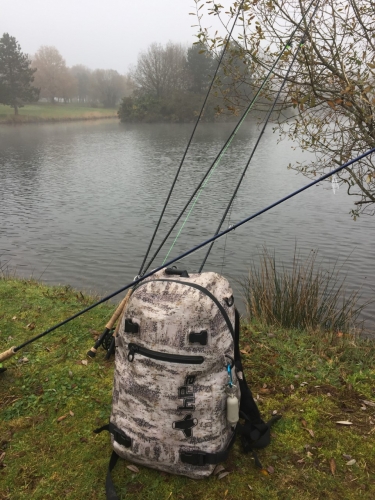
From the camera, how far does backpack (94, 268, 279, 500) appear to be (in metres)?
2.65

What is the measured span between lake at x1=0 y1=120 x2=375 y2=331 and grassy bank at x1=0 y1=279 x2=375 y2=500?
4065 mm

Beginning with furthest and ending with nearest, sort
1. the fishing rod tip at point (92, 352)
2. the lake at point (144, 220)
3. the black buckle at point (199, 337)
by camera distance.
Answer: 1. the lake at point (144, 220)
2. the fishing rod tip at point (92, 352)
3. the black buckle at point (199, 337)

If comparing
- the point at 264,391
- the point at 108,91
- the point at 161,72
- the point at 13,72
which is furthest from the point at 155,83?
the point at 264,391

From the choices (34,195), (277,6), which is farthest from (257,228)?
(34,195)

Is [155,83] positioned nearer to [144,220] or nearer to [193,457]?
[144,220]

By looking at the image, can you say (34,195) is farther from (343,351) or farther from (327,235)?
(343,351)

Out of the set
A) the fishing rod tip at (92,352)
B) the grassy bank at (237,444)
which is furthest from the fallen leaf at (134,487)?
the fishing rod tip at (92,352)

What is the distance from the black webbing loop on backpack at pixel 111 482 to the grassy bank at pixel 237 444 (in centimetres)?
7

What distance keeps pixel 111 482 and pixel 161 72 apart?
79.6 metres

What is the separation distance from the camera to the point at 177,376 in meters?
2.66

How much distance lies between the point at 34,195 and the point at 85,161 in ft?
32.9

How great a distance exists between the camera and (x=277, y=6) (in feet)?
17.5

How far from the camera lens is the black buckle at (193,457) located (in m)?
2.76

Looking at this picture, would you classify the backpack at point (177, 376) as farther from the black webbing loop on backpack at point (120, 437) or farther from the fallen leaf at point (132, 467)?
the fallen leaf at point (132, 467)
